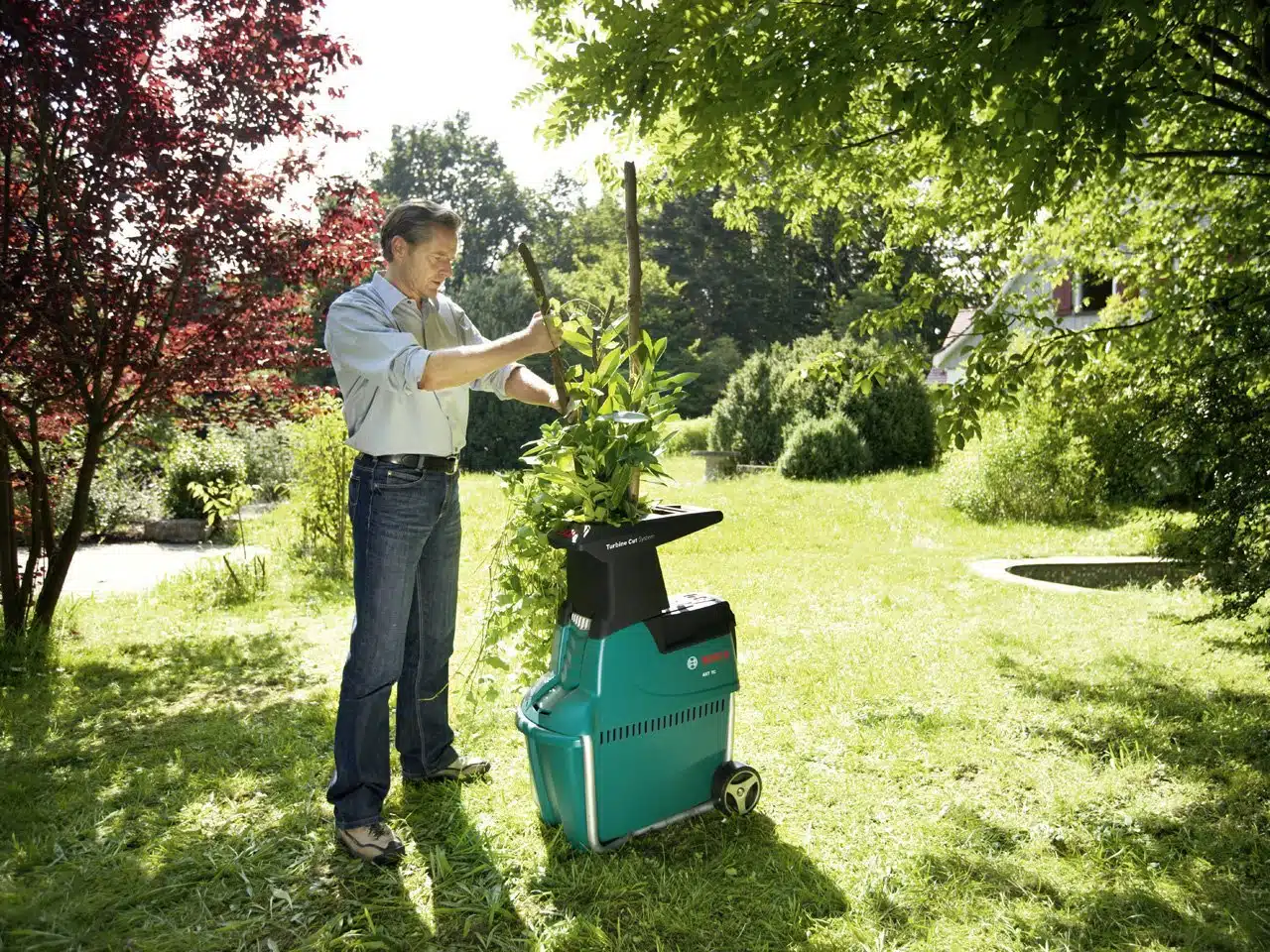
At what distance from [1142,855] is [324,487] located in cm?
611

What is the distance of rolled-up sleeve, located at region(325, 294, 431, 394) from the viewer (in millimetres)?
2398

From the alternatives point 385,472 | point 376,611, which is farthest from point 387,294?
point 376,611

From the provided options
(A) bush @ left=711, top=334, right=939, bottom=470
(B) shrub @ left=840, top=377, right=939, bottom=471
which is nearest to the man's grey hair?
(A) bush @ left=711, top=334, right=939, bottom=470

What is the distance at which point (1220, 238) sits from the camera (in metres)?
4.80

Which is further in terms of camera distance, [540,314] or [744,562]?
[744,562]

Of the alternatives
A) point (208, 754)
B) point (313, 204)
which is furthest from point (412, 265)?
point (313, 204)

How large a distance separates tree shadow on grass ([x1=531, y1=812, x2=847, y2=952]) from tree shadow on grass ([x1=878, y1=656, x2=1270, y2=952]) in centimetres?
32

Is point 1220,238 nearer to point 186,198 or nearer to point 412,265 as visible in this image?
point 412,265

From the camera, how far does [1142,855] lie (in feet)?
8.38

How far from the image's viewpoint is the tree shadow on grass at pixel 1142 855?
7.26ft

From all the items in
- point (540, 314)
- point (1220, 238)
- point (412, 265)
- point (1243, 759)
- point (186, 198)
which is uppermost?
point (186, 198)

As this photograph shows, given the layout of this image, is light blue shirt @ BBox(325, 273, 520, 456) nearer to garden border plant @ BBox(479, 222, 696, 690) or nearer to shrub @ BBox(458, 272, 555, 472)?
garden border plant @ BBox(479, 222, 696, 690)

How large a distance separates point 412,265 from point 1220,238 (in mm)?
4363

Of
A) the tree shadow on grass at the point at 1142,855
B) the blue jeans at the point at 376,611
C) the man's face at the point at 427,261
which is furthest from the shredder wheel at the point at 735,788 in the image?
the man's face at the point at 427,261
